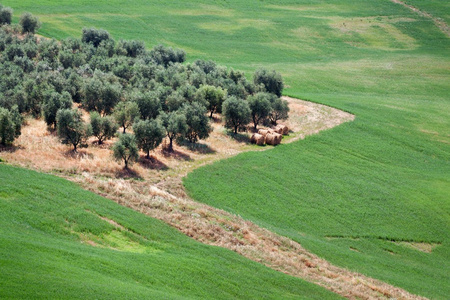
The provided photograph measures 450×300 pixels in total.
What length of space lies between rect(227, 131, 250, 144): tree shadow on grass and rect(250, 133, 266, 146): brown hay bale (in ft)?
3.73

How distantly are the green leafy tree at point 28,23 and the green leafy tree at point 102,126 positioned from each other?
73.3 m

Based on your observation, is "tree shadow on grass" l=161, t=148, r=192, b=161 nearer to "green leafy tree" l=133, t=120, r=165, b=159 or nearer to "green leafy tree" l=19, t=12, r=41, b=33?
"green leafy tree" l=133, t=120, r=165, b=159

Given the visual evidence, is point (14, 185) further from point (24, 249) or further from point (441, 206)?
point (441, 206)

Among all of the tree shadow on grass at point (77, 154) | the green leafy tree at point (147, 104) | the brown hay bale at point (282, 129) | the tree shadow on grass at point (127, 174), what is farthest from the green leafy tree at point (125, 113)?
the brown hay bale at point (282, 129)

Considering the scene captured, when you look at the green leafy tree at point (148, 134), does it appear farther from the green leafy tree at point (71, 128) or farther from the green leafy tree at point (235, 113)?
the green leafy tree at point (235, 113)

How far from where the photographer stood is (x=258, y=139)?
277ft

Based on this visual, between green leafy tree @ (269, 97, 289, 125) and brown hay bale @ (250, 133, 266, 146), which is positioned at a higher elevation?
green leafy tree @ (269, 97, 289, 125)

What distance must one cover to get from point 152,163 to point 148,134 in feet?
13.3

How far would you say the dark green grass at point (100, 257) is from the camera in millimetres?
31156

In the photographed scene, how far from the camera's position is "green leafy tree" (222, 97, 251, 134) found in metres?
87.4

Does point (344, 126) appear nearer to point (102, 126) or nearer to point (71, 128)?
point (102, 126)

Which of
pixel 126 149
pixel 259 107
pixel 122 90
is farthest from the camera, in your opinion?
pixel 259 107

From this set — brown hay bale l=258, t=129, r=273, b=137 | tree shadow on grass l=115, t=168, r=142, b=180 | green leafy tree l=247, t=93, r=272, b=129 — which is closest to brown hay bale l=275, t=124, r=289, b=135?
brown hay bale l=258, t=129, r=273, b=137

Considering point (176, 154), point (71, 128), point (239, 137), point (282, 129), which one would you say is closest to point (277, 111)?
point (282, 129)
